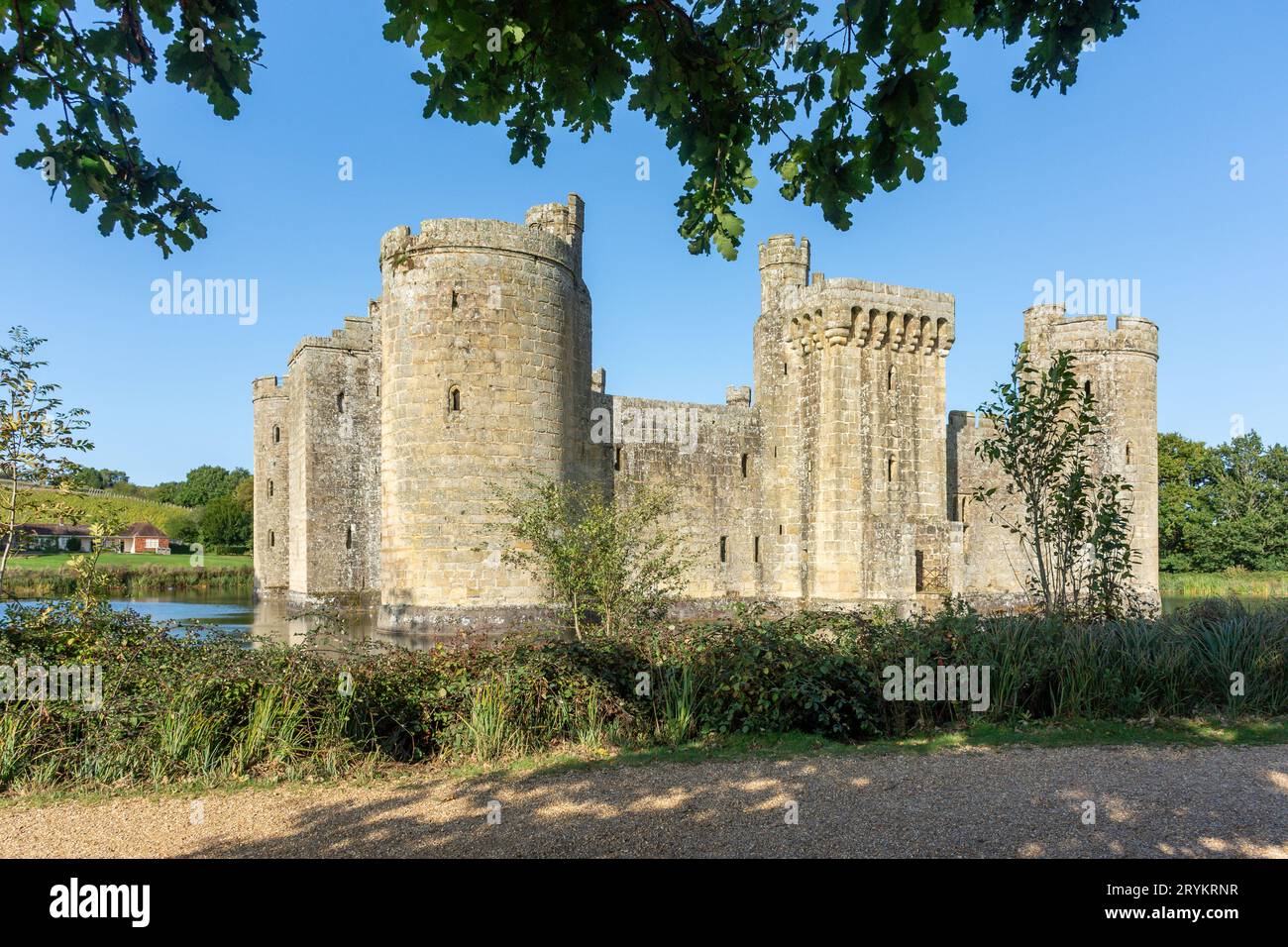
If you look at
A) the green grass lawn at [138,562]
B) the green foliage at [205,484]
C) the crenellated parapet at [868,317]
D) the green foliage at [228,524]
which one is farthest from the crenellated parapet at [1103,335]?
the green foliage at [205,484]

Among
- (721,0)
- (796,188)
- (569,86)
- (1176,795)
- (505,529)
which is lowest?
(1176,795)

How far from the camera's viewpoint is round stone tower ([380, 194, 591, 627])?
18172 mm

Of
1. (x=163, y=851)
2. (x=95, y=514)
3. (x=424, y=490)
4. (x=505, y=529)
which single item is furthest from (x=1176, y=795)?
(x=424, y=490)

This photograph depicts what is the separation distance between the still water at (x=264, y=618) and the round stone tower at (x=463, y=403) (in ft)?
3.60

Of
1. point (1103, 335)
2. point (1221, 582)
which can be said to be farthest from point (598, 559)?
point (1221, 582)

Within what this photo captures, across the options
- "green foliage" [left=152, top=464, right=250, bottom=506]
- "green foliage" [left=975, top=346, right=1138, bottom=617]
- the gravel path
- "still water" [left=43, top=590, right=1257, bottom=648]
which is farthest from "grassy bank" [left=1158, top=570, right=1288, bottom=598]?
"green foliage" [left=152, top=464, right=250, bottom=506]

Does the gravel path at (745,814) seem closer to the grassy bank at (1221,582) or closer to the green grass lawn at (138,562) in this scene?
the grassy bank at (1221,582)

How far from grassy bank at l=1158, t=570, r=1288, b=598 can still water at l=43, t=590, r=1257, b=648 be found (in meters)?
2.42

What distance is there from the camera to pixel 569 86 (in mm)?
4500

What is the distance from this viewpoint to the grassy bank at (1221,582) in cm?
3881

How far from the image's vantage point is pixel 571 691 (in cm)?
870
